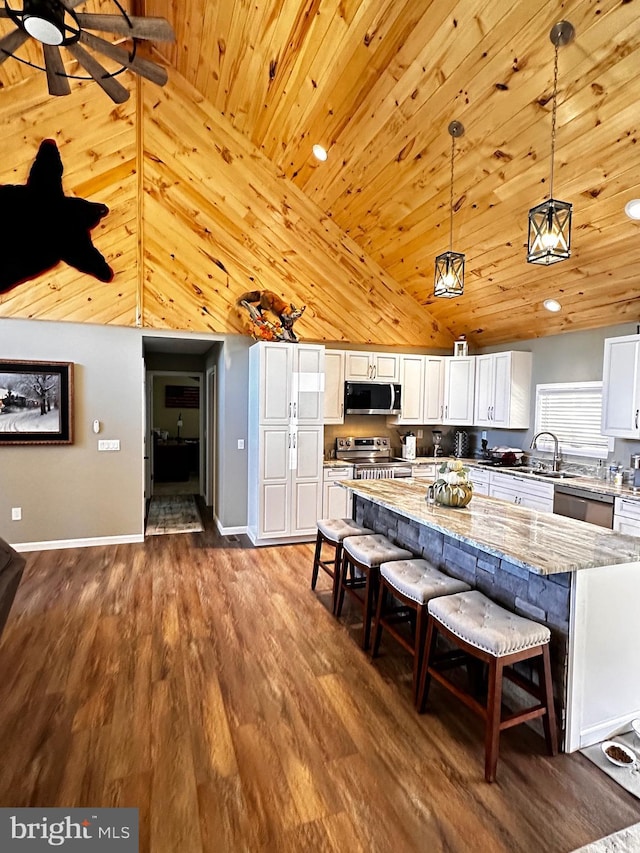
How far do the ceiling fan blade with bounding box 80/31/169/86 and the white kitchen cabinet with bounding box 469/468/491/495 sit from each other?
5057 millimetres

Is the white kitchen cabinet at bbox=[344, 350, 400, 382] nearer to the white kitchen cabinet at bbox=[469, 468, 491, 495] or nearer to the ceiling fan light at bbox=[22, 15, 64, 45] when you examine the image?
the white kitchen cabinet at bbox=[469, 468, 491, 495]

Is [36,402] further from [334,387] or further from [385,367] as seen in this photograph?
[385,367]

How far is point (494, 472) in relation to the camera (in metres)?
5.64

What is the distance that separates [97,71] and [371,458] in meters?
4.82

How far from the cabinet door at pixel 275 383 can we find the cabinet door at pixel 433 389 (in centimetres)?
221

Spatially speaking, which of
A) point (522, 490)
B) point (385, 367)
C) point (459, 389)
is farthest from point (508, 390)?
point (385, 367)

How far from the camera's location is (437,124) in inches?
143

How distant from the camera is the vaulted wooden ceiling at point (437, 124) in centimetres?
287

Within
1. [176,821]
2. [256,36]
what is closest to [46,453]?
[176,821]

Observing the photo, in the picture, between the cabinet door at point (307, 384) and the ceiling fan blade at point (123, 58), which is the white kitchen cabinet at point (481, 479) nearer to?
the cabinet door at point (307, 384)

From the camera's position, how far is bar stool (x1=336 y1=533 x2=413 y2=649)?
120 inches

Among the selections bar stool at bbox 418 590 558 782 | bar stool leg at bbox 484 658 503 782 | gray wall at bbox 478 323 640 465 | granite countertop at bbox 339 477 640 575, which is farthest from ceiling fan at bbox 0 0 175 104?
gray wall at bbox 478 323 640 465

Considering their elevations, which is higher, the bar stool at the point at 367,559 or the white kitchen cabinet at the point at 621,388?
the white kitchen cabinet at the point at 621,388

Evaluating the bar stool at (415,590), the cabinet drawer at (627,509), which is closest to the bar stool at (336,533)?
the bar stool at (415,590)
